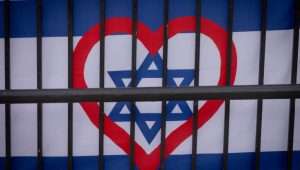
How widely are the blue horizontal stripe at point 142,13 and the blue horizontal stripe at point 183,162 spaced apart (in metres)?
0.66

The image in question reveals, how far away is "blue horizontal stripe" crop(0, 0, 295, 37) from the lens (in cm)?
211

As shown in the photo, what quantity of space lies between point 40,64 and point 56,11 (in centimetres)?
28

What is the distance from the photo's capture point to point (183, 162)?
2.24 metres

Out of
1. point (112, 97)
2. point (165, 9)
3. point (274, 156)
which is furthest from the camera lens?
point (274, 156)

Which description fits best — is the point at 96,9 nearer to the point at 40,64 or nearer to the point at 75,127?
the point at 40,64

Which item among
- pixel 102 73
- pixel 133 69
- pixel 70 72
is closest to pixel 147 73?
pixel 133 69

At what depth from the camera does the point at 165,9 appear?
6.82 ft

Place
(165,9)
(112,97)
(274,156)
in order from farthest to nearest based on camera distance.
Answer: (274,156), (165,9), (112,97)

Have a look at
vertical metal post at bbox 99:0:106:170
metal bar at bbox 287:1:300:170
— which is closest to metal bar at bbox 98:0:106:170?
vertical metal post at bbox 99:0:106:170

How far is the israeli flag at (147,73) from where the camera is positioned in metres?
2.12

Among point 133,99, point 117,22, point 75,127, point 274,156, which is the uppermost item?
point 117,22

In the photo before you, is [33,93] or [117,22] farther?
[117,22]

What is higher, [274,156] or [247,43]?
[247,43]

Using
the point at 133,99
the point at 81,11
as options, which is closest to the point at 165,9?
the point at 81,11
